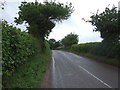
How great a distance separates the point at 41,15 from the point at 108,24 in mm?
9139

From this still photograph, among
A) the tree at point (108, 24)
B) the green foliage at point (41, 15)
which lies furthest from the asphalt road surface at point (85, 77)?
the green foliage at point (41, 15)

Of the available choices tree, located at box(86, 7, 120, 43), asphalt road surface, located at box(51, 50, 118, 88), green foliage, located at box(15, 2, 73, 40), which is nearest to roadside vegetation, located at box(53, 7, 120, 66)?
tree, located at box(86, 7, 120, 43)

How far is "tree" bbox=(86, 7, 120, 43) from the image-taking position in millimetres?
17438

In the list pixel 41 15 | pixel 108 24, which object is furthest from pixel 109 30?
pixel 41 15

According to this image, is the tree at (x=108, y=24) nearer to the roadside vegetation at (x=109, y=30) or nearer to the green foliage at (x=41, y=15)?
the roadside vegetation at (x=109, y=30)

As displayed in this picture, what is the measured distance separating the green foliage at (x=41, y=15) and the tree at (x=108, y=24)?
571 centimetres

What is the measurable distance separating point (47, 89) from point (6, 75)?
210 centimetres

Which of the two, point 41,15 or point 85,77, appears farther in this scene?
point 41,15

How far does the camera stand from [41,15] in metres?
21.5

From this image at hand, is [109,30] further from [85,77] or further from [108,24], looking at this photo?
[85,77]

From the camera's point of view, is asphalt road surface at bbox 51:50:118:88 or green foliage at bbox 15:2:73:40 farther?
green foliage at bbox 15:2:73:40

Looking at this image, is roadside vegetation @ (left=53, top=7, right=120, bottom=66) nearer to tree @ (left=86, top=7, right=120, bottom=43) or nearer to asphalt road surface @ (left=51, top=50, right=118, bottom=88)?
tree @ (left=86, top=7, right=120, bottom=43)

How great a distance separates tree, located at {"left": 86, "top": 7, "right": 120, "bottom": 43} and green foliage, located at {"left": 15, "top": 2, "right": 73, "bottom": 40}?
5.71 m

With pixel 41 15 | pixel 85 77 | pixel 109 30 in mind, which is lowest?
pixel 85 77
